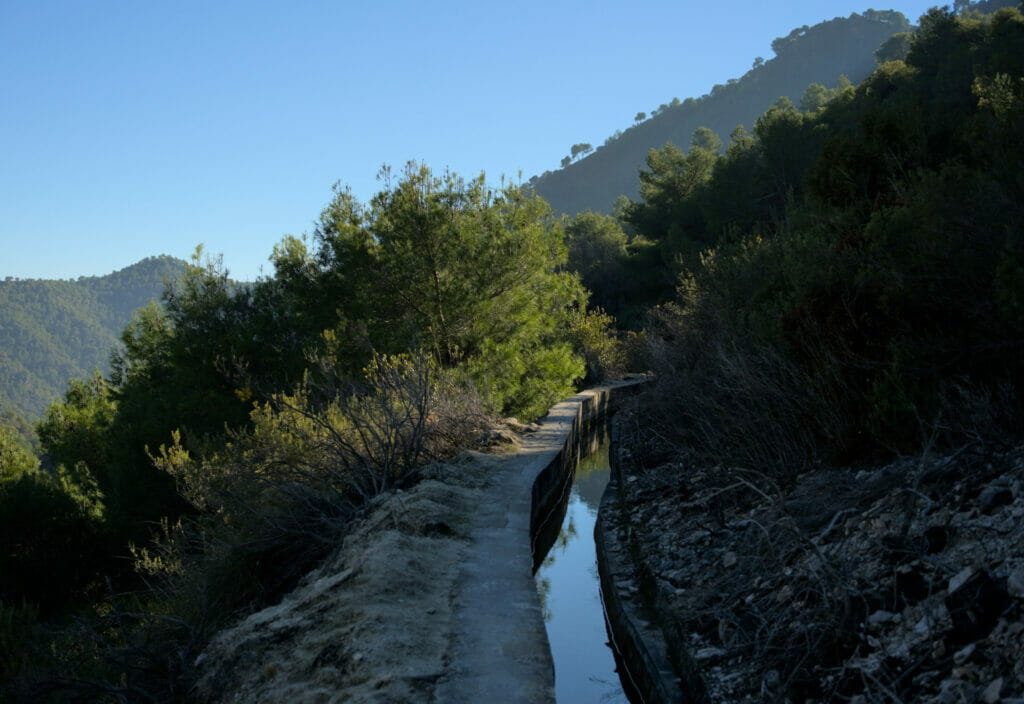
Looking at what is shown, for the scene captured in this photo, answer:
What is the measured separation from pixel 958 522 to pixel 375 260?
17.3 metres

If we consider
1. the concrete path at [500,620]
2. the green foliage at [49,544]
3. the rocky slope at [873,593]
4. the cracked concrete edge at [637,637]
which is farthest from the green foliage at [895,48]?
the rocky slope at [873,593]

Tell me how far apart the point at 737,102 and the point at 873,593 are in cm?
14403

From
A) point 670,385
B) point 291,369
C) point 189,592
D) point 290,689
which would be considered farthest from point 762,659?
point 291,369

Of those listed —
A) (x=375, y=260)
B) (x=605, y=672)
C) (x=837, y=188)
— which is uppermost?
(x=375, y=260)

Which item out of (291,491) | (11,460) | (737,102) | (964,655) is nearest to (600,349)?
(291,491)

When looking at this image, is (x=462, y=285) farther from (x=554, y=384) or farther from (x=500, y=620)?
(x=500, y=620)

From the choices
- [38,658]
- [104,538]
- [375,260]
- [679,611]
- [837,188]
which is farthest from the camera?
[104,538]

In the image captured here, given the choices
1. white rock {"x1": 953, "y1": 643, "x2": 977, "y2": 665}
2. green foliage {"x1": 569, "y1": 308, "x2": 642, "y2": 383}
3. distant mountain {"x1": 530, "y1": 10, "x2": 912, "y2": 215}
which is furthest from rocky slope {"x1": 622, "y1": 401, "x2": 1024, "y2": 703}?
distant mountain {"x1": 530, "y1": 10, "x2": 912, "y2": 215}

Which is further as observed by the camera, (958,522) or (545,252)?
(545,252)

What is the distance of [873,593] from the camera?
14.0 ft

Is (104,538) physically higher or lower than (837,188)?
lower

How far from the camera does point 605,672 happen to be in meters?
6.73

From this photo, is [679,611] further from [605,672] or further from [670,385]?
[670,385]

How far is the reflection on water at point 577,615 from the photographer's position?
644 centimetres
